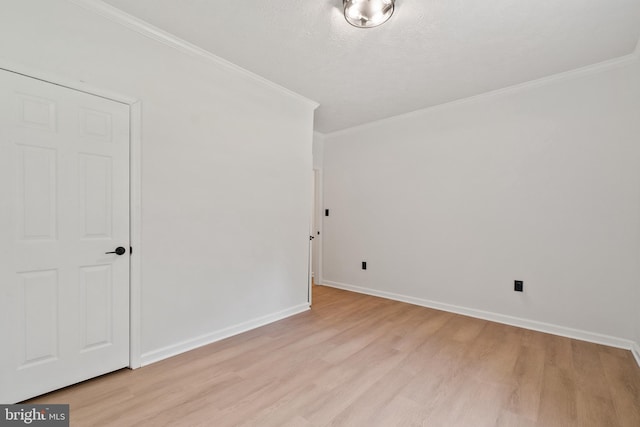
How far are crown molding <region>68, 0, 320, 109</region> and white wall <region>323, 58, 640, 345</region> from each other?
7.91 ft

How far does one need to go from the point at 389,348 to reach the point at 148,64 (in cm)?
321

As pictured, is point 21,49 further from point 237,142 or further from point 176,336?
point 176,336

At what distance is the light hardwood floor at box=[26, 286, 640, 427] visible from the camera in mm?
1744

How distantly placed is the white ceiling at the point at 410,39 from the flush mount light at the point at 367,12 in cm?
9

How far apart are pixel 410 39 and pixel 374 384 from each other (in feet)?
9.01

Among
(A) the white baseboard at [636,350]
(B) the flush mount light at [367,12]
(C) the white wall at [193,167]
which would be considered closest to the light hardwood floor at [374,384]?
(A) the white baseboard at [636,350]

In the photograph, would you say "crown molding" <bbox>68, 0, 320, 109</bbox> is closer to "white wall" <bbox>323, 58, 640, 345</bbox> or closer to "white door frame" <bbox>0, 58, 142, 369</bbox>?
"white door frame" <bbox>0, 58, 142, 369</bbox>

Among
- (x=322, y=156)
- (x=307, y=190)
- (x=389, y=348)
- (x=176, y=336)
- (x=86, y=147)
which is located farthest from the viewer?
(x=322, y=156)

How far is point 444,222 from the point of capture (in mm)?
3816

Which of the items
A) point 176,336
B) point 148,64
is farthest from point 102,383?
point 148,64

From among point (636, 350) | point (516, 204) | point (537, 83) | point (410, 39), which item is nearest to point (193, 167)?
point (410, 39)

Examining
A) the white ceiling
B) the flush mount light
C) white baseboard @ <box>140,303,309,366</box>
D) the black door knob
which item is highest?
the white ceiling

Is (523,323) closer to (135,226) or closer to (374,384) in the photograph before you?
(374,384)

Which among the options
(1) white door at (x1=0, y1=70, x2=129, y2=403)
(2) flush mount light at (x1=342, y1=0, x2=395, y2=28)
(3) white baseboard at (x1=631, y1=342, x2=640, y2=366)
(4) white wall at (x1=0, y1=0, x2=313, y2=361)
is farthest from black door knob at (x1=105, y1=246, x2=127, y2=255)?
(3) white baseboard at (x1=631, y1=342, x2=640, y2=366)
